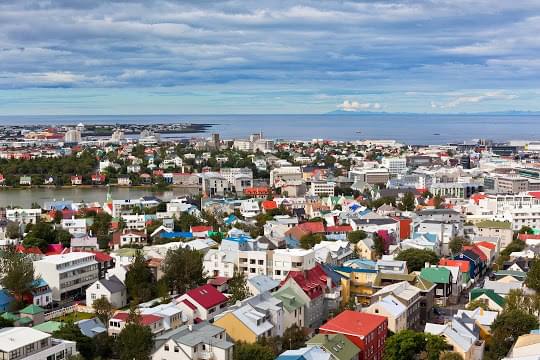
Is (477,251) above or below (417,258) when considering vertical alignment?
below

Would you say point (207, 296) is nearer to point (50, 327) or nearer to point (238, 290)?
point (238, 290)

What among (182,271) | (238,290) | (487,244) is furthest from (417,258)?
(182,271)

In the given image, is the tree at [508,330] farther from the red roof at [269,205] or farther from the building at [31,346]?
the red roof at [269,205]

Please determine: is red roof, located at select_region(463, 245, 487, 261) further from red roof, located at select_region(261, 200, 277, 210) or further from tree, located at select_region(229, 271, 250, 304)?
red roof, located at select_region(261, 200, 277, 210)

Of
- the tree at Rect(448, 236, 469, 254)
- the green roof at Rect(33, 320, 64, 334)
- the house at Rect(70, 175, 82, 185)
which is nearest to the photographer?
the green roof at Rect(33, 320, 64, 334)

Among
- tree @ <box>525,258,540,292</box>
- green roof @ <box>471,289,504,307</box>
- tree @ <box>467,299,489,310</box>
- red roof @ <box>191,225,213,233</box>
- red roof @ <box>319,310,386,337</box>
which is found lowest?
red roof @ <box>191,225,213,233</box>

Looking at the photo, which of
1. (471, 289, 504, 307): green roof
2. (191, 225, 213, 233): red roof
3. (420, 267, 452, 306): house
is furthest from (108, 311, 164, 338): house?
A: (191, 225, 213, 233): red roof

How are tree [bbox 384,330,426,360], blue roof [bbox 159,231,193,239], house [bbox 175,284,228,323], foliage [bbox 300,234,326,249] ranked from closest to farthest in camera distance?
tree [bbox 384,330,426,360] < house [bbox 175,284,228,323] < foliage [bbox 300,234,326,249] < blue roof [bbox 159,231,193,239]

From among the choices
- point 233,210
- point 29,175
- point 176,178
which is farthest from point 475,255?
point 29,175
